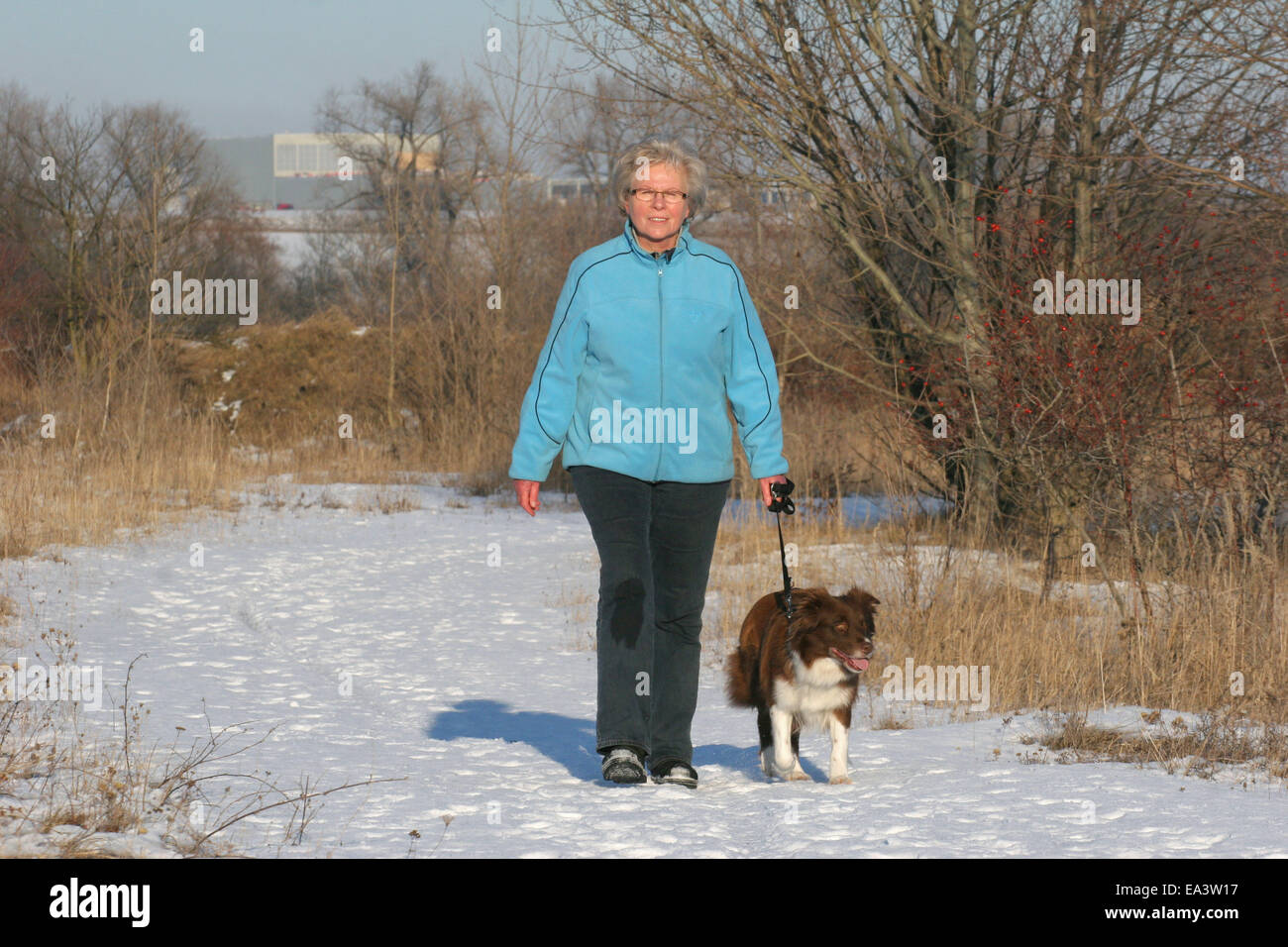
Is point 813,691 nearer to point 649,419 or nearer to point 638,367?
point 649,419

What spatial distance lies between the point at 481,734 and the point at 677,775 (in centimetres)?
181

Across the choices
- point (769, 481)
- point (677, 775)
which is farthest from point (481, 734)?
point (769, 481)

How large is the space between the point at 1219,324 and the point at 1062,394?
1.68 metres

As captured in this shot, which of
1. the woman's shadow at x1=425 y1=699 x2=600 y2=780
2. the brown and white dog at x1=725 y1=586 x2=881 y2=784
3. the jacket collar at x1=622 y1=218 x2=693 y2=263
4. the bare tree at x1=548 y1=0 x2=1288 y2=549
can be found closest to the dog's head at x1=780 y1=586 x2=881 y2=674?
the brown and white dog at x1=725 y1=586 x2=881 y2=784

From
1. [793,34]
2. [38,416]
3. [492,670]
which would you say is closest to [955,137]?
[793,34]

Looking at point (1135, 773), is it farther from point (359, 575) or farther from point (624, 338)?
point (359, 575)

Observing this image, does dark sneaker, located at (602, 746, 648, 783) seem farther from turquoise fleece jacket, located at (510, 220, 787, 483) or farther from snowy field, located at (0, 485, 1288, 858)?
turquoise fleece jacket, located at (510, 220, 787, 483)

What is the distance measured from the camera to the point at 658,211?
4559 millimetres

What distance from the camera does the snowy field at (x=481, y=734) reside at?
397cm

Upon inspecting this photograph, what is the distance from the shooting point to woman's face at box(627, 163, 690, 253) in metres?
4.55

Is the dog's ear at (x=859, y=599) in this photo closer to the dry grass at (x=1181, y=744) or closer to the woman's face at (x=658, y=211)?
the dry grass at (x=1181, y=744)

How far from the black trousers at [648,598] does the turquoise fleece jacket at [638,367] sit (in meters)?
0.09

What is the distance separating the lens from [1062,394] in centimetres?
895

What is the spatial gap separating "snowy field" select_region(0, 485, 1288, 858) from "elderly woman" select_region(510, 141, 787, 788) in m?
0.40
